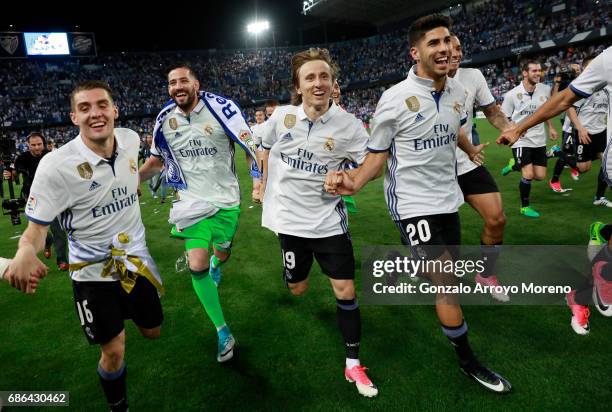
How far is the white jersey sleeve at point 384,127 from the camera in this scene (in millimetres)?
2900

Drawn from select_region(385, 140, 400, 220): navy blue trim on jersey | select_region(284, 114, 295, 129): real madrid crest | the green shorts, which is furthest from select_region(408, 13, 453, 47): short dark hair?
the green shorts

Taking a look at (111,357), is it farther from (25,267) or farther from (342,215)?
(342,215)

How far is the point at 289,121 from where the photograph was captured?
3.18 meters

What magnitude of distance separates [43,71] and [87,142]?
56.2 m

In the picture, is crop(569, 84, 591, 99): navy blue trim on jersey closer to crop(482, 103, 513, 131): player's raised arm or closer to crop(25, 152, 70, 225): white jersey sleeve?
crop(482, 103, 513, 131): player's raised arm

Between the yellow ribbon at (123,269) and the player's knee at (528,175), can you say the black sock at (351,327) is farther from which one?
the player's knee at (528,175)

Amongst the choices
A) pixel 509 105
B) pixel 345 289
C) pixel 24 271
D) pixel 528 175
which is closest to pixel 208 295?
pixel 345 289

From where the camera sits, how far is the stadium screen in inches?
1673

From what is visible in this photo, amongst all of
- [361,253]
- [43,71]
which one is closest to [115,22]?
[43,71]

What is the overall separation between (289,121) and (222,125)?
102 cm

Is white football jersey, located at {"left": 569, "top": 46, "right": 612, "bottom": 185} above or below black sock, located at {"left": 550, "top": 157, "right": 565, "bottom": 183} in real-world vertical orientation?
above

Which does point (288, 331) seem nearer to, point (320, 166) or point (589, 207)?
point (320, 166)

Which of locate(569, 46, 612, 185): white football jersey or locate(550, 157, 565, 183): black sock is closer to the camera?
locate(569, 46, 612, 185): white football jersey

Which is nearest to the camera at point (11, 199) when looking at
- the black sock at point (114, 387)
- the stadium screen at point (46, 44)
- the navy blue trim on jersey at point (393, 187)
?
the black sock at point (114, 387)
